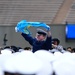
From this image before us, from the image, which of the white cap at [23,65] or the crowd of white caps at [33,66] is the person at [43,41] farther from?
the white cap at [23,65]

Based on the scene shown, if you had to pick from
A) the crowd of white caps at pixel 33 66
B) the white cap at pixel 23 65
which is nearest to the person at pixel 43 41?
the crowd of white caps at pixel 33 66

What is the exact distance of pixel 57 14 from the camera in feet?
66.1

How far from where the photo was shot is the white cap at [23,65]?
1.51 m

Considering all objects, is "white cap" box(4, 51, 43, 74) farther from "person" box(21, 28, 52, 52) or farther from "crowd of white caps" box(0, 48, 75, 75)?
"person" box(21, 28, 52, 52)

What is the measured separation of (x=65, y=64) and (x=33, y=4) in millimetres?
18555

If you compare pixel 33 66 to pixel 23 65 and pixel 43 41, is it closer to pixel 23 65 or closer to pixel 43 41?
pixel 23 65

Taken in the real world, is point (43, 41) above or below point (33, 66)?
below

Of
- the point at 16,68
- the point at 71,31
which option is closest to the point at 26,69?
the point at 16,68

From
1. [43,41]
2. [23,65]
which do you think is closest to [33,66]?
[23,65]

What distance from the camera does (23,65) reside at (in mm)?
1513

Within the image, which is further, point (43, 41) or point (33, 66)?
point (43, 41)

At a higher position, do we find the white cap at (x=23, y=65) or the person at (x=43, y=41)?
the white cap at (x=23, y=65)

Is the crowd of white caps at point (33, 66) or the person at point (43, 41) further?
the person at point (43, 41)

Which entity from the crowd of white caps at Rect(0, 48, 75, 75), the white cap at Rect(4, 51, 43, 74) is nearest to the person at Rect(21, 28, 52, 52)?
the crowd of white caps at Rect(0, 48, 75, 75)
